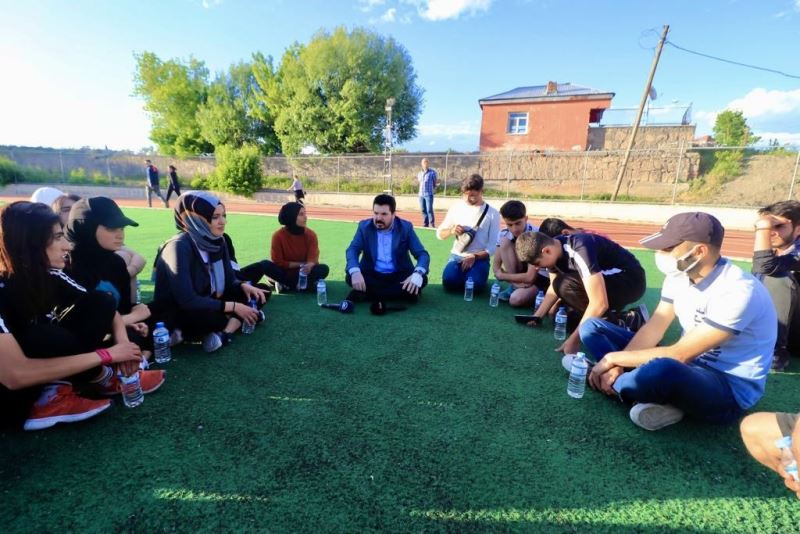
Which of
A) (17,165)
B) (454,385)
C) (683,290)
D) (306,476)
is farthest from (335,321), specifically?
(17,165)

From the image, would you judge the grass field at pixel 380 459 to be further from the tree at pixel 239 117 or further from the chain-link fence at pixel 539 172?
the tree at pixel 239 117

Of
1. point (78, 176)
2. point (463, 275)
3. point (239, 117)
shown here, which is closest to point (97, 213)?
point (463, 275)

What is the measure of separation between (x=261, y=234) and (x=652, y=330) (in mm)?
8777

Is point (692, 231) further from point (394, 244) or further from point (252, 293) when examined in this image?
point (252, 293)

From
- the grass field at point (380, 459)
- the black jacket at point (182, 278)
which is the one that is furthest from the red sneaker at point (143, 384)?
the black jacket at point (182, 278)

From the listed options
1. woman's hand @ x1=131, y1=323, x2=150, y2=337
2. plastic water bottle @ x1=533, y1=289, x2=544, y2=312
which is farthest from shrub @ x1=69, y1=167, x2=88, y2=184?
plastic water bottle @ x1=533, y1=289, x2=544, y2=312

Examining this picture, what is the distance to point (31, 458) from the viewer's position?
77.9 inches

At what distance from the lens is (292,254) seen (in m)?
5.21

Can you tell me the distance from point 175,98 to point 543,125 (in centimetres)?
3639

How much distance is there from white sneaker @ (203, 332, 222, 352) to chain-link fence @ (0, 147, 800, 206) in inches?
669

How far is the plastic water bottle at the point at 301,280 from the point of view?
16.3 feet

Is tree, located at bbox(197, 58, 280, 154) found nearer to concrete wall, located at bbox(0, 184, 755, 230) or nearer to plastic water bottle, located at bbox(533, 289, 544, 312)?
concrete wall, located at bbox(0, 184, 755, 230)

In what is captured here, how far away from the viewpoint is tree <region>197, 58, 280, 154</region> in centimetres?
3525

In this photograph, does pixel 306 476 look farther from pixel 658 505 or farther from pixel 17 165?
pixel 17 165
